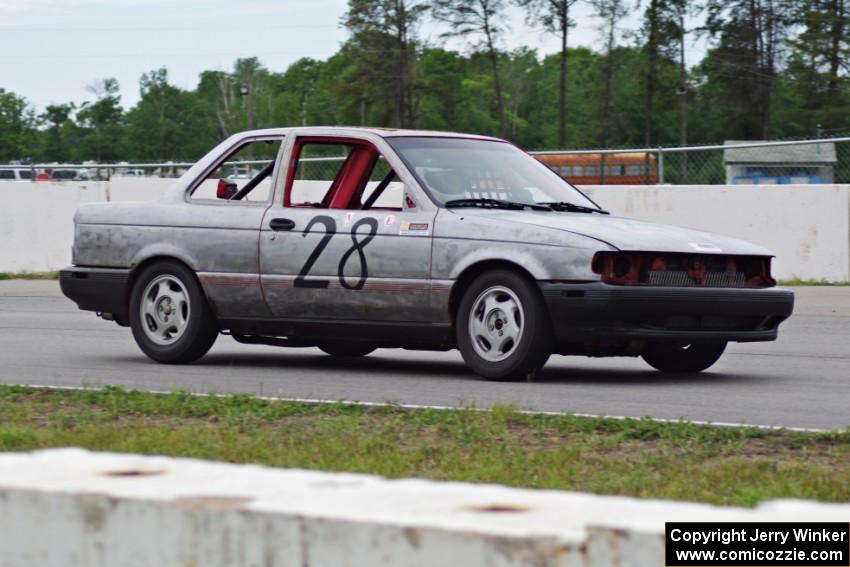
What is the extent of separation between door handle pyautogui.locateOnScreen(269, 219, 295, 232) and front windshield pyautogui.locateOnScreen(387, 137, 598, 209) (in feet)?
2.64

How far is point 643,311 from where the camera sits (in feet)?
28.5

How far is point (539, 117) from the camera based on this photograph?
136 meters

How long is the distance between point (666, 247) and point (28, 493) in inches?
265

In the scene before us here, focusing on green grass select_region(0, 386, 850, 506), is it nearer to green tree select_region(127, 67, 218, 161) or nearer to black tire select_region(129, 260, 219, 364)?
black tire select_region(129, 260, 219, 364)

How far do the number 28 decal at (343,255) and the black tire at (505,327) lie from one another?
2.38 feet

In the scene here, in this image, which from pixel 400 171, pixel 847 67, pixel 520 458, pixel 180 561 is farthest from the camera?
pixel 847 67

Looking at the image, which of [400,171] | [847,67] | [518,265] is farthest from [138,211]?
[847,67]

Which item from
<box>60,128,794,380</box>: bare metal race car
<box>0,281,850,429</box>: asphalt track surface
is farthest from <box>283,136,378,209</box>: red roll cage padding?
<box>0,281,850,429</box>: asphalt track surface

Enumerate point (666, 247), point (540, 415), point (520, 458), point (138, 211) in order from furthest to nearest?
1. point (138, 211)
2. point (666, 247)
3. point (540, 415)
4. point (520, 458)

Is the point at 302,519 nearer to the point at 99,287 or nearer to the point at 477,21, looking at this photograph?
the point at 99,287

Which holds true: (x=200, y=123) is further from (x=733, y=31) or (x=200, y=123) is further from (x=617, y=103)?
(x=733, y=31)

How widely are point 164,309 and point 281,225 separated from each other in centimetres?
106

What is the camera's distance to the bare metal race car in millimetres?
8719

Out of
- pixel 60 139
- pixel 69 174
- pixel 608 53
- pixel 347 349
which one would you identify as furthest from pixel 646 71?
pixel 60 139
